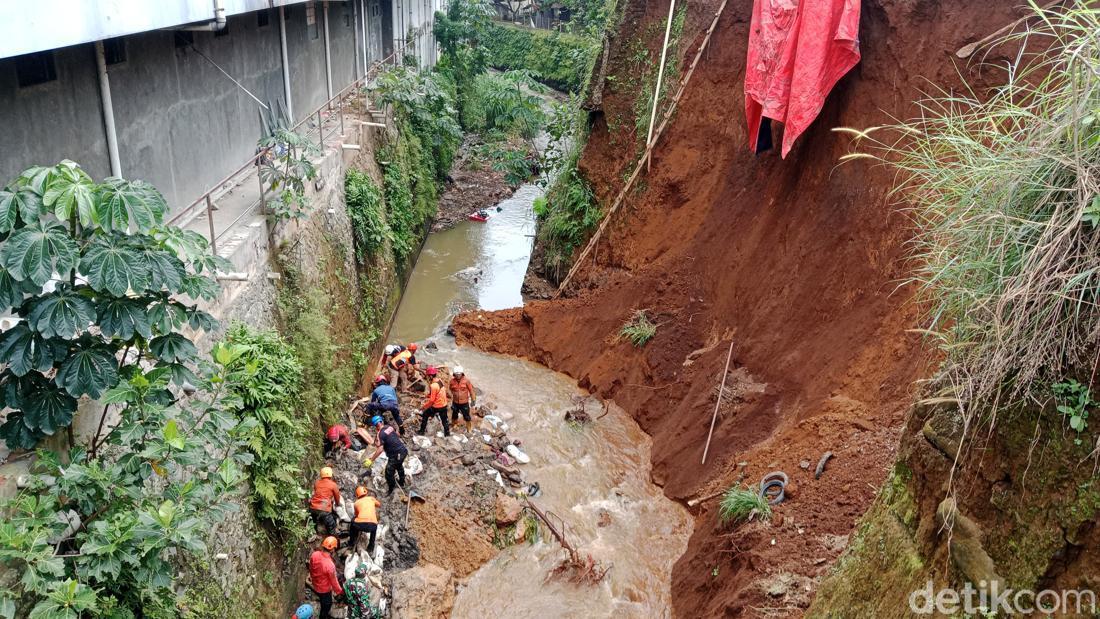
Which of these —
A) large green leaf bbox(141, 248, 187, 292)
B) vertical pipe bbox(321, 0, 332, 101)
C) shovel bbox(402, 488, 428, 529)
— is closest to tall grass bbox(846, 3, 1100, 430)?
large green leaf bbox(141, 248, 187, 292)

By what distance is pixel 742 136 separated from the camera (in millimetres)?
12461

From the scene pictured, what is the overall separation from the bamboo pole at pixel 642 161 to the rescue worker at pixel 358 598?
25.8ft

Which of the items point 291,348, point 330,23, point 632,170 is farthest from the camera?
point 330,23

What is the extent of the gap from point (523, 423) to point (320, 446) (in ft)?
12.1

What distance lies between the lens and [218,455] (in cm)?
683

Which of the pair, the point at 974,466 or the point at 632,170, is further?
the point at 632,170

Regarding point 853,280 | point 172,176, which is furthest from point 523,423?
point 172,176

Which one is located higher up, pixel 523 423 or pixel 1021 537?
pixel 1021 537

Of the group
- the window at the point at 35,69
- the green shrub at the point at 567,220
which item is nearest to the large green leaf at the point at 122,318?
the window at the point at 35,69

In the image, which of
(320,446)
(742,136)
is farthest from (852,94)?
(320,446)

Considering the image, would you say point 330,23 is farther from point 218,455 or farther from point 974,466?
point 974,466

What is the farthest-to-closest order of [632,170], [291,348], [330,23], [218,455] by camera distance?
[330,23] < [632,170] < [291,348] < [218,455]

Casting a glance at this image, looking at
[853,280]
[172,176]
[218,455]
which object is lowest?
[218,455]

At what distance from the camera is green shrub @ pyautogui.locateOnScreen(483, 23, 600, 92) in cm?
3453
